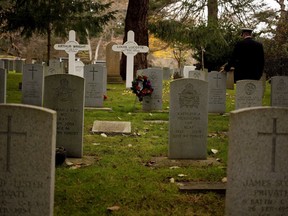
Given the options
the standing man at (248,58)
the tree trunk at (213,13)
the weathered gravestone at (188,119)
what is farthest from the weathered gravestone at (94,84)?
the tree trunk at (213,13)

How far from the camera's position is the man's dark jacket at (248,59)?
34.7 ft

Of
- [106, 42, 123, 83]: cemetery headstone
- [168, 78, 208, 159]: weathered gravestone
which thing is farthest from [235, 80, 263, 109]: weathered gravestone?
[106, 42, 123, 83]: cemetery headstone

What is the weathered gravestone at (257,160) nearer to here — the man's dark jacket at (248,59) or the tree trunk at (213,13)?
the man's dark jacket at (248,59)

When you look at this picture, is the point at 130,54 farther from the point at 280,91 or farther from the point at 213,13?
the point at 280,91

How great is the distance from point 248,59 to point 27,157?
8016 mm

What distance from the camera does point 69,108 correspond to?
6848 mm

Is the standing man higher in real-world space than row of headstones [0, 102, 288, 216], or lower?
higher

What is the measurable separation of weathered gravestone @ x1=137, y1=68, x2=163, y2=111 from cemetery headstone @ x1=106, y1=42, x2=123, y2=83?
10.1 m

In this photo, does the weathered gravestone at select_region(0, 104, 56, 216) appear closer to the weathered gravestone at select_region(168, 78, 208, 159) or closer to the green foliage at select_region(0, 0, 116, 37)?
the weathered gravestone at select_region(168, 78, 208, 159)

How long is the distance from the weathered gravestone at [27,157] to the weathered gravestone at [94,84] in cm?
955

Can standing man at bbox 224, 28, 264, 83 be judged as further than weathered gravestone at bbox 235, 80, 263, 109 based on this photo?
Yes

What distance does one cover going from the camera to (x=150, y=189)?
5297 millimetres

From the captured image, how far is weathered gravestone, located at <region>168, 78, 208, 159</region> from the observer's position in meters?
6.80

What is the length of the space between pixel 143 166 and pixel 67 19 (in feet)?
53.2
